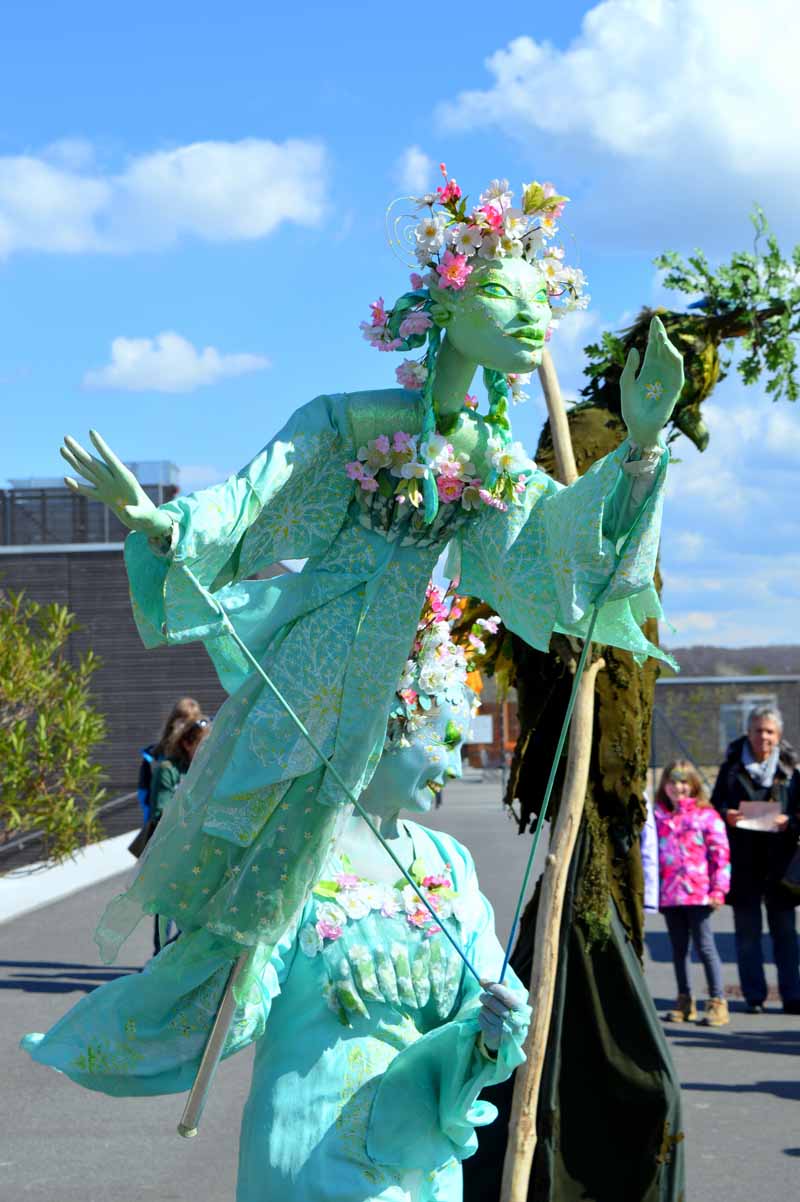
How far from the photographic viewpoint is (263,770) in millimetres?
3176

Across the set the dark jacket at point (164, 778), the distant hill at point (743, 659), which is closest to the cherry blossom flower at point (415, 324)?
the dark jacket at point (164, 778)

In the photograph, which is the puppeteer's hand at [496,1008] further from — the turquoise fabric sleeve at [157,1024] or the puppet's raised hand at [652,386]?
the puppet's raised hand at [652,386]

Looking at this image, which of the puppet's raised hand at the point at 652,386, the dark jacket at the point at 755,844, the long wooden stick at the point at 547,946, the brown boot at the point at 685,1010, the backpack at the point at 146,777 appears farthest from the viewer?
the backpack at the point at 146,777

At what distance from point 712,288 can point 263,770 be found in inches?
100

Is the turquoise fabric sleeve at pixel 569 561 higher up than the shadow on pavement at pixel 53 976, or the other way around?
the turquoise fabric sleeve at pixel 569 561

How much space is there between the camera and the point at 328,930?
354 centimetres

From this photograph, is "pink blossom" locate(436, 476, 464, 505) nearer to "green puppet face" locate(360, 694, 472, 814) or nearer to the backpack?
"green puppet face" locate(360, 694, 472, 814)

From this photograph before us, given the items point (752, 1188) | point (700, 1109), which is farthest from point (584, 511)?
point (700, 1109)

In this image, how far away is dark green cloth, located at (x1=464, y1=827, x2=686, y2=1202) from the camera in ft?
14.7

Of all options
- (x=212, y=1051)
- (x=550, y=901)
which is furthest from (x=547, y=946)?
(x=212, y=1051)

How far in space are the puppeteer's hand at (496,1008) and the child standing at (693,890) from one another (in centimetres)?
669

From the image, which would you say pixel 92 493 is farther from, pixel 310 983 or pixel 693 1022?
pixel 693 1022

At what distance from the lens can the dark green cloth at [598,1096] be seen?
4.48 metres

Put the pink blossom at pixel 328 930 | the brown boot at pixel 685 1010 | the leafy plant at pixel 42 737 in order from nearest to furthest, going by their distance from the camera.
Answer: the pink blossom at pixel 328 930 < the brown boot at pixel 685 1010 < the leafy plant at pixel 42 737
